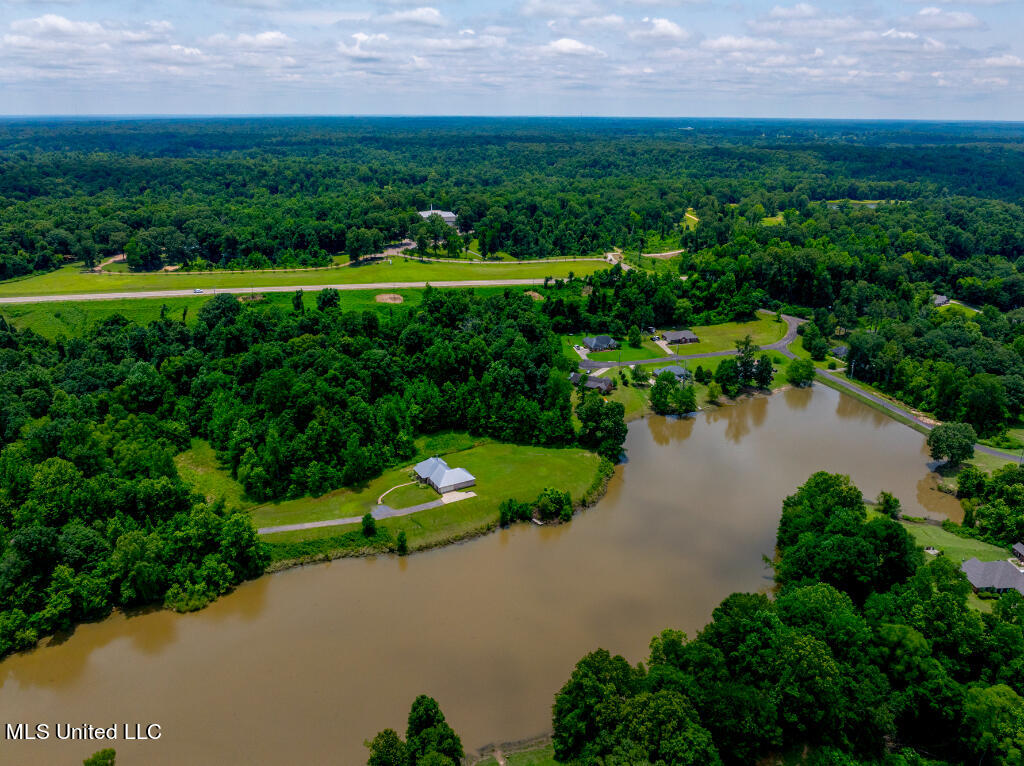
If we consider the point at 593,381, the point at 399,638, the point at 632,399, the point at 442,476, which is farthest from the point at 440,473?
the point at 632,399

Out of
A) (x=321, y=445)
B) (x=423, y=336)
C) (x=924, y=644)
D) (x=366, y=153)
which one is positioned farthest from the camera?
(x=366, y=153)

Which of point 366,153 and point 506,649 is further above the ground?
point 366,153

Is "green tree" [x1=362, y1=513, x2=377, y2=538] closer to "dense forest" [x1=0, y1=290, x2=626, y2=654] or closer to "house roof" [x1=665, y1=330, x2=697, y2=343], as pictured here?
"dense forest" [x1=0, y1=290, x2=626, y2=654]

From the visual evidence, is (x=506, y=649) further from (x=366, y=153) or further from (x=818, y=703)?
(x=366, y=153)

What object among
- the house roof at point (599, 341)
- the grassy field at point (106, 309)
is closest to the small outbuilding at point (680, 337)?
the house roof at point (599, 341)

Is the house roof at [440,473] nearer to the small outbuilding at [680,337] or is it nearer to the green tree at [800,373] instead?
the green tree at [800,373]

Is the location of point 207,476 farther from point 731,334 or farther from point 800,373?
point 731,334

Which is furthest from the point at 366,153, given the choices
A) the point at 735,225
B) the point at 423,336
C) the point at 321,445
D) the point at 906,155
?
the point at 321,445
